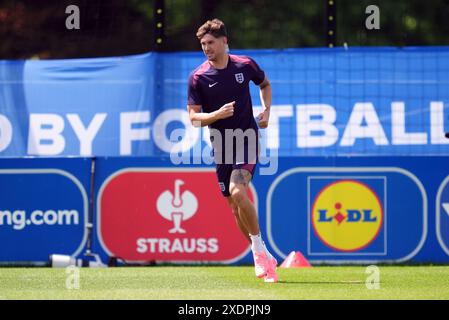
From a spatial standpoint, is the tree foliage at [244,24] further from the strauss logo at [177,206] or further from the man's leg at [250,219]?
the man's leg at [250,219]

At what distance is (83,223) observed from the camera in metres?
13.4

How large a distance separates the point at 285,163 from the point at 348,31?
2.44m

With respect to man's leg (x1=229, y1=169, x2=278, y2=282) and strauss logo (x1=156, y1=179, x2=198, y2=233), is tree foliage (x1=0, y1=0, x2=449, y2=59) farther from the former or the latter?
man's leg (x1=229, y1=169, x2=278, y2=282)

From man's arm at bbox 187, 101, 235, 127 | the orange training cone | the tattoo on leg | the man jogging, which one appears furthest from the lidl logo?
man's arm at bbox 187, 101, 235, 127

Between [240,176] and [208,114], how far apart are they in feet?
2.10

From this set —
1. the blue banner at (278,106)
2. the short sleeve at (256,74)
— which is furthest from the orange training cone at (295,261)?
the short sleeve at (256,74)

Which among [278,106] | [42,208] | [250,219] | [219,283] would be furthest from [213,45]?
[278,106]

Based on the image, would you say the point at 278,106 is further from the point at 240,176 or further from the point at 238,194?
the point at 238,194

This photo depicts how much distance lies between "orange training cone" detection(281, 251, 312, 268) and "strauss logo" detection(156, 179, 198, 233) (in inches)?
50.7

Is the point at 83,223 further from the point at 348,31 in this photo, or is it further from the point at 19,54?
the point at 348,31

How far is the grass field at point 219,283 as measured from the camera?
9156 millimetres

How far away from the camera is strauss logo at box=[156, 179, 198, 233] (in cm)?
1335

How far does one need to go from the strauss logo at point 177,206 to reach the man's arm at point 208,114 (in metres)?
2.87

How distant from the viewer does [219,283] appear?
1053 cm
